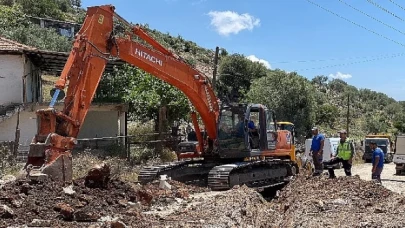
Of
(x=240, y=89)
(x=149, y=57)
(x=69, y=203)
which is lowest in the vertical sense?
(x=69, y=203)

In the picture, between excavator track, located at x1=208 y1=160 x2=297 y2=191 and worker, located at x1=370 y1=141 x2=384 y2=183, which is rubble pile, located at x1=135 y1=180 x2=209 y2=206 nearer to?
excavator track, located at x1=208 y1=160 x2=297 y2=191

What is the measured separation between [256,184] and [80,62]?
20.8 ft

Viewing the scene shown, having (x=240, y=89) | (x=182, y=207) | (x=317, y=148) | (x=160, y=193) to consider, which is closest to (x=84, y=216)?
(x=182, y=207)

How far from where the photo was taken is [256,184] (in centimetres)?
1420

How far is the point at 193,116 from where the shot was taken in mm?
14875

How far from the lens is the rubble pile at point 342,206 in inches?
302

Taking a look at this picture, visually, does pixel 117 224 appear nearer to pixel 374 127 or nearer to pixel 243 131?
pixel 243 131

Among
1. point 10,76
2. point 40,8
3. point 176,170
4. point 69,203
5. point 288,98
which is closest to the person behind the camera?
point 69,203

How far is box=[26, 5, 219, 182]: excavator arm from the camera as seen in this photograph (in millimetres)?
9344

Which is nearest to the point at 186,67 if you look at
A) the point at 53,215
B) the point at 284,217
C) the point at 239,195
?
the point at 239,195

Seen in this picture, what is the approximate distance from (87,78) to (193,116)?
194 inches

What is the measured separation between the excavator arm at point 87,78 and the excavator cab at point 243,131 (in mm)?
808

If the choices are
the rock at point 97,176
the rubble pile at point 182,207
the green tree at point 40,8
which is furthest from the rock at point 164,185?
the green tree at point 40,8

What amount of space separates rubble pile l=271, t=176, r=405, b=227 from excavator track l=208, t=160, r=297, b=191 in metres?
1.42
